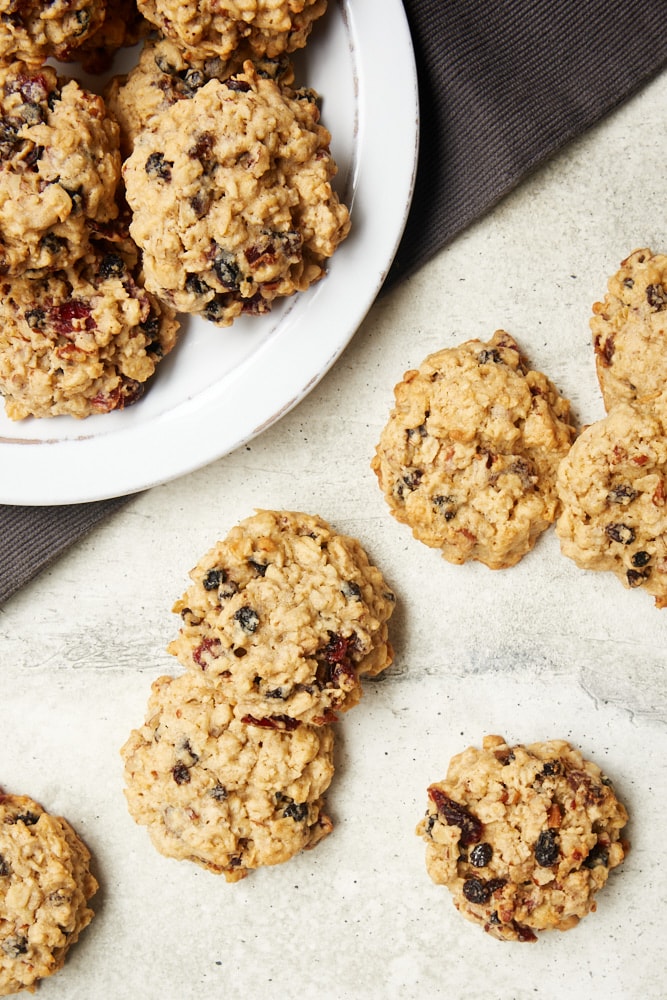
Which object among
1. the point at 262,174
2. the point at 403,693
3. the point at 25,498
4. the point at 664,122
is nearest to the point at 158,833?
the point at 403,693

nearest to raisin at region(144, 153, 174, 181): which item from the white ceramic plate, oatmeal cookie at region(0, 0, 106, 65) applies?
oatmeal cookie at region(0, 0, 106, 65)

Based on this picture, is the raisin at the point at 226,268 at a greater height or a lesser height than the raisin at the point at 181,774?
greater

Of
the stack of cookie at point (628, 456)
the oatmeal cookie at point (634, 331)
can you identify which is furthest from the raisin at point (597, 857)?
the oatmeal cookie at point (634, 331)

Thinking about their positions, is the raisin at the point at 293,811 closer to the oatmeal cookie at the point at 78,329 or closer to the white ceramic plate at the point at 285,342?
the white ceramic plate at the point at 285,342

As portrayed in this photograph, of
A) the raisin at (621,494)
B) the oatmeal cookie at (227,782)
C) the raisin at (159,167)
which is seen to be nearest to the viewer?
the raisin at (159,167)

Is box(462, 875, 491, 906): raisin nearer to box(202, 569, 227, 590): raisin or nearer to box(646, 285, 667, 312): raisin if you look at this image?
box(202, 569, 227, 590): raisin

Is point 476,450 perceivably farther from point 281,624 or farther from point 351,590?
A: point 281,624
